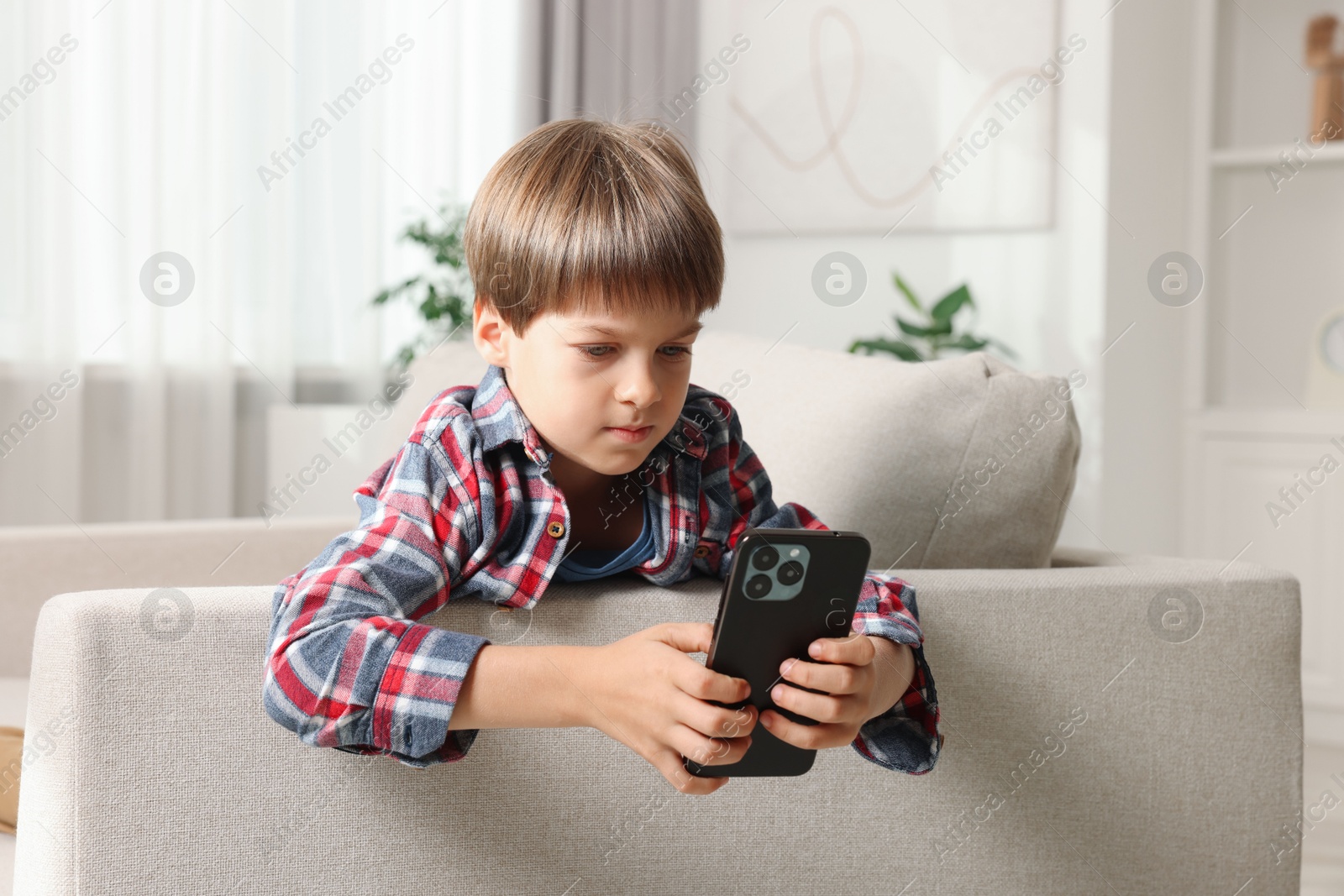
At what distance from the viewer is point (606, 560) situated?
897mm

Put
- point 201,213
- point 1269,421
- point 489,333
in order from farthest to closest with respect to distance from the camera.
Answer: point 1269,421, point 201,213, point 489,333

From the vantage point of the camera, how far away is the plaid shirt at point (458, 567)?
2.27 feet

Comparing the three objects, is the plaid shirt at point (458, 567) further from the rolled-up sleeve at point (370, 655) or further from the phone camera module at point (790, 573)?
the phone camera module at point (790, 573)

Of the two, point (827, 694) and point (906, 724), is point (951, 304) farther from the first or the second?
point (827, 694)

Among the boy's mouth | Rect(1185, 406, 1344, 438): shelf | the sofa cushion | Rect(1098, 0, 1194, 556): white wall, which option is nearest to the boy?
the boy's mouth

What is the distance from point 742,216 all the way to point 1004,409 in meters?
2.14

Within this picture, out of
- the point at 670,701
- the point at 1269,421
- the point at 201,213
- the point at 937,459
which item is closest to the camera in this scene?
the point at 670,701

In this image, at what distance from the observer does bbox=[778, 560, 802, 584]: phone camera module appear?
2.21ft

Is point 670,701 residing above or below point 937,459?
below

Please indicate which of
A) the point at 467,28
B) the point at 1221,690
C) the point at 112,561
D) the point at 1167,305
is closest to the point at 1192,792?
the point at 1221,690

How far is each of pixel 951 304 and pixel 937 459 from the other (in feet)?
5.64

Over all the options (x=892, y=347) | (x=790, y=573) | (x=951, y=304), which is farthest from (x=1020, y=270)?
(x=790, y=573)

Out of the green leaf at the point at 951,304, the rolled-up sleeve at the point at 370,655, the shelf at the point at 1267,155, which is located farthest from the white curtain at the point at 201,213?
the rolled-up sleeve at the point at 370,655

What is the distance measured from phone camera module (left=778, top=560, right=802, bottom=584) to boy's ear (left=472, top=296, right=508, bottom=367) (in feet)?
1.01
